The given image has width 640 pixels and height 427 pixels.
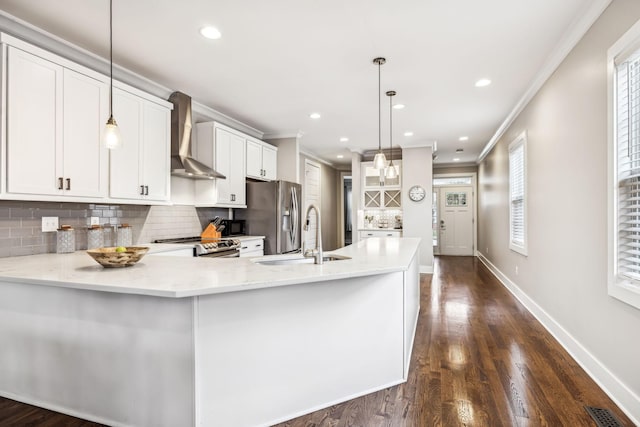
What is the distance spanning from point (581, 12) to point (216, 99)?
11.7ft

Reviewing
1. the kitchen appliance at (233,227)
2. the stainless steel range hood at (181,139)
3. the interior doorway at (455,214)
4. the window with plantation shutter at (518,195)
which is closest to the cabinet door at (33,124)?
the stainless steel range hood at (181,139)

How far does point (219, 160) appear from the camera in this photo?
4.46 m

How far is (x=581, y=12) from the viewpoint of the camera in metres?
2.45

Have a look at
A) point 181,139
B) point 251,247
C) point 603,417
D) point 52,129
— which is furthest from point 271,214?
point 603,417

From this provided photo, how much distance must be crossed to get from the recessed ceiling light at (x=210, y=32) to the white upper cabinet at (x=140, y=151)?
99 cm

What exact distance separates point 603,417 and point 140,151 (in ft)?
13.0

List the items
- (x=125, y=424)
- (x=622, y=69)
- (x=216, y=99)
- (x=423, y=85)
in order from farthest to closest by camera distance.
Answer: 1. (x=216, y=99)
2. (x=423, y=85)
3. (x=622, y=69)
4. (x=125, y=424)

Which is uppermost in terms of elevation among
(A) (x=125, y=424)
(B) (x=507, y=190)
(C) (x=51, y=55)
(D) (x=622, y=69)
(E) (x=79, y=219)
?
(C) (x=51, y=55)

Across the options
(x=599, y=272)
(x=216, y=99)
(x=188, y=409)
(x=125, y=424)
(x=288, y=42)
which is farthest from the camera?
(x=216, y=99)

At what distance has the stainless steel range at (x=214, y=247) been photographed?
11.7ft

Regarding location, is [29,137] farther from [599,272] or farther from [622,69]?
[599,272]

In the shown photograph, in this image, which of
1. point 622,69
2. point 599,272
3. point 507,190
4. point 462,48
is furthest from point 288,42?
point 507,190

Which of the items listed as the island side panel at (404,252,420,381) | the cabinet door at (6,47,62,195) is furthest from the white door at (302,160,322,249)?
the cabinet door at (6,47,62,195)

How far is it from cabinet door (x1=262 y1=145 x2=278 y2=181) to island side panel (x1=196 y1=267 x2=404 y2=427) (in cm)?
363
